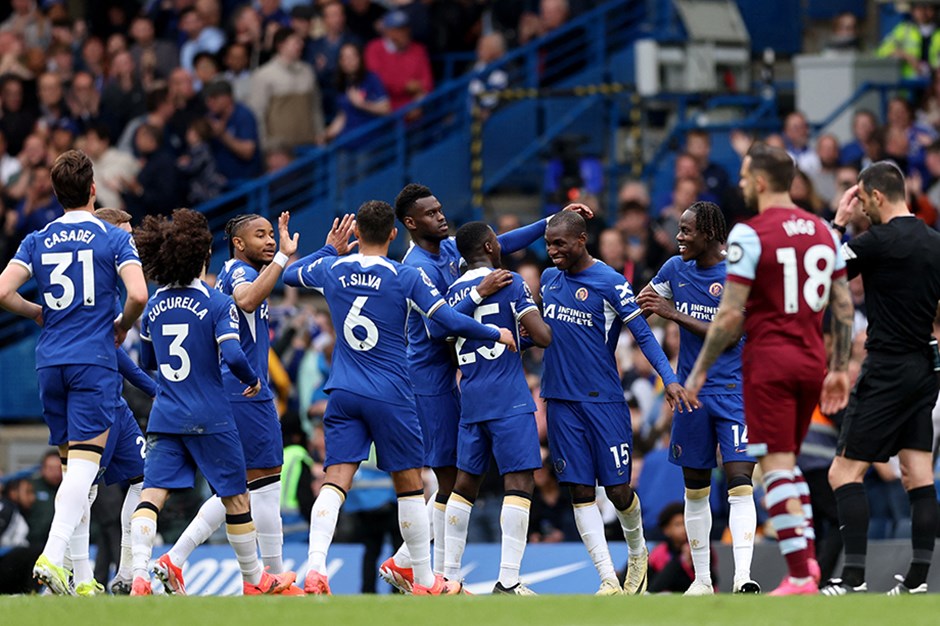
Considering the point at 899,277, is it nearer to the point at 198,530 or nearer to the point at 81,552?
the point at 198,530

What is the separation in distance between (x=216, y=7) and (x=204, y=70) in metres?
1.67

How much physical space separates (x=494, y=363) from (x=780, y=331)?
102 inches

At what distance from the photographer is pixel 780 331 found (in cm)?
992

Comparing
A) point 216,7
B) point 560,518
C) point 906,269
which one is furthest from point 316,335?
point 906,269

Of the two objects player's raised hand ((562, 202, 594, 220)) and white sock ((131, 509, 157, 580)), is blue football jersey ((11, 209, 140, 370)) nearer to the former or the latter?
white sock ((131, 509, 157, 580))

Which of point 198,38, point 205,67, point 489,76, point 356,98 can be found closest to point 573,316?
point 489,76

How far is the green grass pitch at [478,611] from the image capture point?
890cm

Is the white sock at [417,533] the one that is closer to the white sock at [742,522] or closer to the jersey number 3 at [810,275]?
the white sock at [742,522]

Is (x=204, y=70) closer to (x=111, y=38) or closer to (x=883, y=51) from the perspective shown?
(x=111, y=38)

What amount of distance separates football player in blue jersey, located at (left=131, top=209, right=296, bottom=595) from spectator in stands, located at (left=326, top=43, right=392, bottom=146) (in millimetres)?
11424

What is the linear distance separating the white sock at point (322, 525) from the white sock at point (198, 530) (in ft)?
2.57

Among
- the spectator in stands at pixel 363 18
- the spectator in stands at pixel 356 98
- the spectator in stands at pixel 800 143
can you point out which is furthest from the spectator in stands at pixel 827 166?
the spectator in stands at pixel 363 18

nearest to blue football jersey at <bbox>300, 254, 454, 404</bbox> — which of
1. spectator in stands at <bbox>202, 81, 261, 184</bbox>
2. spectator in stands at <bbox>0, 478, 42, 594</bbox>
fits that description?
spectator in stands at <bbox>0, 478, 42, 594</bbox>

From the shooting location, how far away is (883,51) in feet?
72.9
